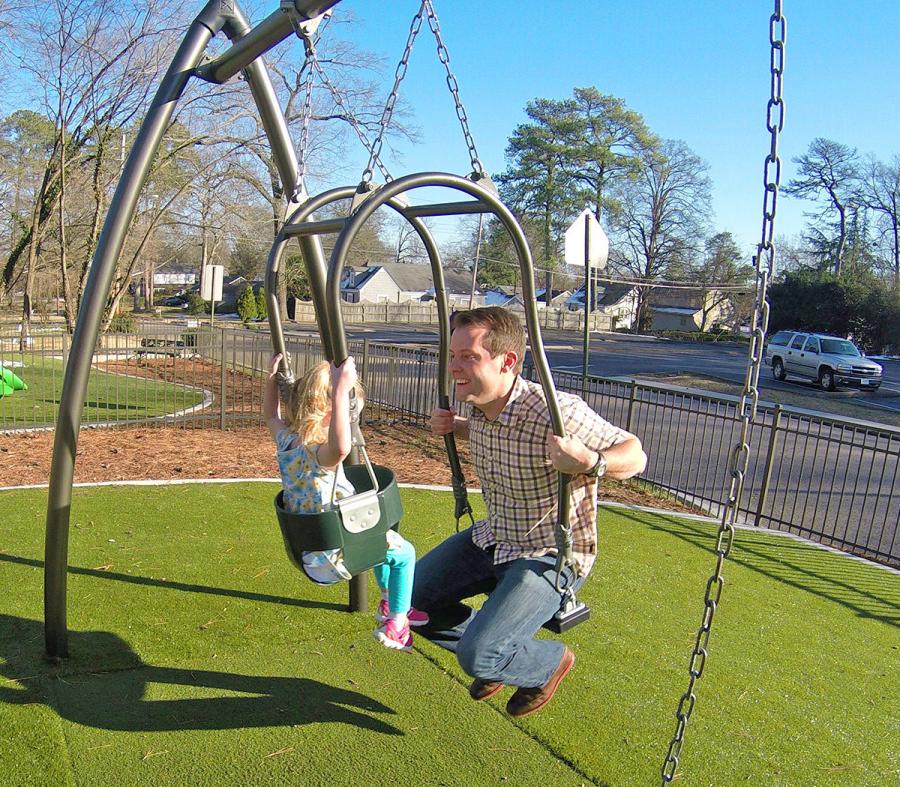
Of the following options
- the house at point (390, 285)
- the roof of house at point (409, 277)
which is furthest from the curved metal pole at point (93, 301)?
the roof of house at point (409, 277)

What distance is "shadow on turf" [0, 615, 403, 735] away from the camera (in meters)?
3.45

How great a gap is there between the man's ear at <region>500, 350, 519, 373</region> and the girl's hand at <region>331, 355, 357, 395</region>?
0.62 metres

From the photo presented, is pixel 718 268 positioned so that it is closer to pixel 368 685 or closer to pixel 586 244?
pixel 586 244

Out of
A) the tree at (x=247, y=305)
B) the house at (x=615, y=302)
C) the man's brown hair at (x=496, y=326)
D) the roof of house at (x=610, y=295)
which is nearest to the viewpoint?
the man's brown hair at (x=496, y=326)

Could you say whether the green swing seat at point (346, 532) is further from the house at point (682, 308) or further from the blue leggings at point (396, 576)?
the house at point (682, 308)

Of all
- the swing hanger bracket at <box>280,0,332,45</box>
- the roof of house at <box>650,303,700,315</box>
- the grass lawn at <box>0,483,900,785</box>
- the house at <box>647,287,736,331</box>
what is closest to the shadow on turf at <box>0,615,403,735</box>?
the grass lawn at <box>0,483,900,785</box>

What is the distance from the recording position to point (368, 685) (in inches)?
151

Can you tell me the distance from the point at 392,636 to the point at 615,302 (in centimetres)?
7167

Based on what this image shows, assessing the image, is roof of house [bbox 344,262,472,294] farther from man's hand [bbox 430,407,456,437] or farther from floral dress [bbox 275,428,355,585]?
floral dress [bbox 275,428,355,585]

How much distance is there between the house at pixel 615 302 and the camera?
217 feet

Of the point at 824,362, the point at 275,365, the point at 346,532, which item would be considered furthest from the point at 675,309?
the point at 346,532

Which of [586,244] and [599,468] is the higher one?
[586,244]

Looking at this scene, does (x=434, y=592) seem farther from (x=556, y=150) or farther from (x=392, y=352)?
(x=556, y=150)

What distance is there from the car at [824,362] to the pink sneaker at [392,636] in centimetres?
2557
